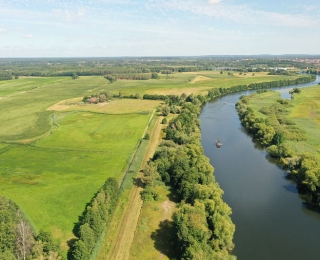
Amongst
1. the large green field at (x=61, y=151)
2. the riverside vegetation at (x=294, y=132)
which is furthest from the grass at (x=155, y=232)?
the riverside vegetation at (x=294, y=132)

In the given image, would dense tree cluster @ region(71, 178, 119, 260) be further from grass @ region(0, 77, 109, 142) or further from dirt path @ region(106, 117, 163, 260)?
grass @ region(0, 77, 109, 142)

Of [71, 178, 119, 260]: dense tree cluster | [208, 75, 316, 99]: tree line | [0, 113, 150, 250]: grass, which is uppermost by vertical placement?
[208, 75, 316, 99]: tree line

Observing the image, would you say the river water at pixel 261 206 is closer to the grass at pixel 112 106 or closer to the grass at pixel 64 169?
the grass at pixel 64 169

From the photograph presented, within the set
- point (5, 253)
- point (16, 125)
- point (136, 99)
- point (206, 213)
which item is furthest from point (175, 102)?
point (5, 253)

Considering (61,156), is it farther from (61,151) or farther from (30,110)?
(30,110)

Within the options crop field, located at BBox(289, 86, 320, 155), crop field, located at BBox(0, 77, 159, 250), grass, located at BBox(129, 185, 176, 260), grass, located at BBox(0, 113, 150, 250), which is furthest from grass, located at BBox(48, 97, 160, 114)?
grass, located at BBox(129, 185, 176, 260)

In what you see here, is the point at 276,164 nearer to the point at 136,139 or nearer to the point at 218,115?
the point at 136,139

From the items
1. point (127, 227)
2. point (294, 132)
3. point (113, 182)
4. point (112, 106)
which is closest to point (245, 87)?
point (112, 106)
